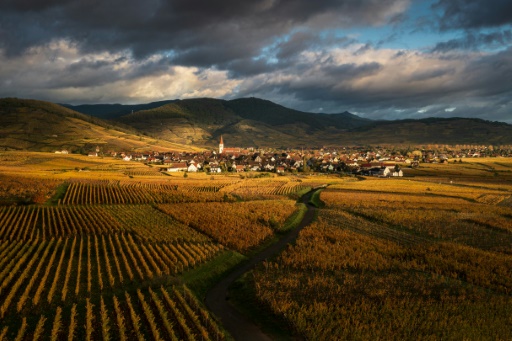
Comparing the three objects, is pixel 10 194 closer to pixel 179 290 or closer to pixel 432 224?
pixel 179 290

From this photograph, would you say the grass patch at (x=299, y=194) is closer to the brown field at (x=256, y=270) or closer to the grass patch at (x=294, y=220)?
the grass patch at (x=294, y=220)

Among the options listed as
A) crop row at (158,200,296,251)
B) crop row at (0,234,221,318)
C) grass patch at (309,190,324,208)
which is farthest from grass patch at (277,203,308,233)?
crop row at (0,234,221,318)

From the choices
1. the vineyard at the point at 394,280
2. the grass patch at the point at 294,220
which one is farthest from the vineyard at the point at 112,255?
the vineyard at the point at 394,280

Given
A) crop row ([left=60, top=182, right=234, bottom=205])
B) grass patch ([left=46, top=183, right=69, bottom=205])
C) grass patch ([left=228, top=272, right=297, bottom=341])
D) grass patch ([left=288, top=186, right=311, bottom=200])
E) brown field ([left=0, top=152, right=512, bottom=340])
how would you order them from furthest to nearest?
grass patch ([left=288, top=186, right=311, bottom=200]) → crop row ([left=60, top=182, right=234, bottom=205]) → grass patch ([left=46, top=183, right=69, bottom=205]) → grass patch ([left=228, top=272, right=297, bottom=341]) → brown field ([left=0, top=152, right=512, bottom=340])

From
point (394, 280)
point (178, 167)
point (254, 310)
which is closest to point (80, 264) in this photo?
point (254, 310)

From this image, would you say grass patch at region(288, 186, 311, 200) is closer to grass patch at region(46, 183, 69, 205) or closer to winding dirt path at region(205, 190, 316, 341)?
winding dirt path at region(205, 190, 316, 341)

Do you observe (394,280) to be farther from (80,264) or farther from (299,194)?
(299,194)
